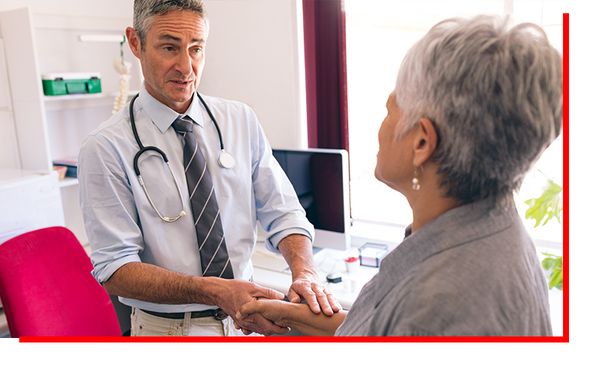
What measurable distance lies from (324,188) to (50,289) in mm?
994

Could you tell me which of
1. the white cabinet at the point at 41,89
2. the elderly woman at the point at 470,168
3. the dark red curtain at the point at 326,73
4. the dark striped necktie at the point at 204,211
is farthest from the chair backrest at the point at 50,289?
the elderly woman at the point at 470,168

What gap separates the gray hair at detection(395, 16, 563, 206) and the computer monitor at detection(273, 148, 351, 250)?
114 centimetres

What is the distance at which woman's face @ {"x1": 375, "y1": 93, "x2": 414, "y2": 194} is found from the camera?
554 mm

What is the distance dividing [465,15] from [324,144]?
4.73 ft

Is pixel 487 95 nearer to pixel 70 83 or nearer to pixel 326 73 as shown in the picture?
pixel 326 73

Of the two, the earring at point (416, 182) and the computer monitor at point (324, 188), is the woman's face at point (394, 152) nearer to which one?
the earring at point (416, 182)

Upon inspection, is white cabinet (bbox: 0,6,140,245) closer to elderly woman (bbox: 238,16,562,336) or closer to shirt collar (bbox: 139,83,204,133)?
shirt collar (bbox: 139,83,204,133)

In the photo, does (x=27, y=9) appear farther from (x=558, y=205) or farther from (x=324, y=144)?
(x=558, y=205)

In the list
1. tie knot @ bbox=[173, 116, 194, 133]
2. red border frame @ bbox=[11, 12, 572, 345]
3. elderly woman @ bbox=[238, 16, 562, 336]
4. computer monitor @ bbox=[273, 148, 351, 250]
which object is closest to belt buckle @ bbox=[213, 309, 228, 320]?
red border frame @ bbox=[11, 12, 572, 345]

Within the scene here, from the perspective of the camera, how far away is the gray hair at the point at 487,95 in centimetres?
48

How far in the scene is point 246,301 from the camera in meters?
0.88

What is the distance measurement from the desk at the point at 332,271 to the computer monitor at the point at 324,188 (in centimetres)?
9

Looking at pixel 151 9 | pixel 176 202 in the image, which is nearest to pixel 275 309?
pixel 176 202

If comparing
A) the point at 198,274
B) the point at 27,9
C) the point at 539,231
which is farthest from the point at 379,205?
the point at 27,9
